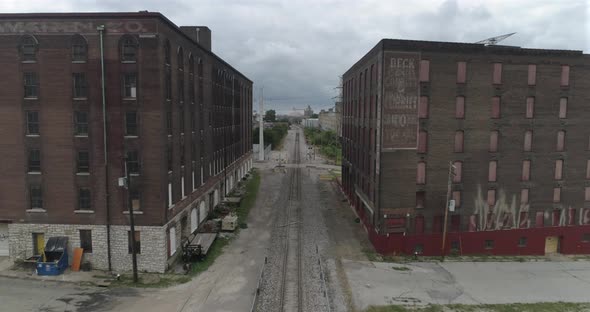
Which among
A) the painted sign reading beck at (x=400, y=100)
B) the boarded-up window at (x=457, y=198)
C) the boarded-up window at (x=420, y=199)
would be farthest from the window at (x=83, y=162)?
the boarded-up window at (x=457, y=198)

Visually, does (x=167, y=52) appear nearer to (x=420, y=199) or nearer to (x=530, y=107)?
(x=420, y=199)

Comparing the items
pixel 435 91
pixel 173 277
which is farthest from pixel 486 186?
pixel 173 277

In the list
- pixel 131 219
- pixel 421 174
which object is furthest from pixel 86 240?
pixel 421 174

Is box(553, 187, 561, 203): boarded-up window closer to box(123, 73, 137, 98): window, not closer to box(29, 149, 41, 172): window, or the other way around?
box(123, 73, 137, 98): window

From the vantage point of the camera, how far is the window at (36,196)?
28906mm

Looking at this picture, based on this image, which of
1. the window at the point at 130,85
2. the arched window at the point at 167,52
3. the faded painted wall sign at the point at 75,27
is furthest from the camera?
the arched window at the point at 167,52

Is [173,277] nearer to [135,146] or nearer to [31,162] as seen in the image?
[135,146]

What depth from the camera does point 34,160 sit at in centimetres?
2877

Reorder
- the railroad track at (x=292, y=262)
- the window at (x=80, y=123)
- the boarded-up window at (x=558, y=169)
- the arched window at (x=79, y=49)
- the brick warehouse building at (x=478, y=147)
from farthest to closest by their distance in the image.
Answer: the boarded-up window at (x=558, y=169)
the brick warehouse building at (x=478, y=147)
the window at (x=80, y=123)
the arched window at (x=79, y=49)
the railroad track at (x=292, y=262)

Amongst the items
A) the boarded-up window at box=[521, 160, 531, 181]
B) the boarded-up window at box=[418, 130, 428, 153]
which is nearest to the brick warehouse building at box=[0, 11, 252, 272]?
the boarded-up window at box=[418, 130, 428, 153]

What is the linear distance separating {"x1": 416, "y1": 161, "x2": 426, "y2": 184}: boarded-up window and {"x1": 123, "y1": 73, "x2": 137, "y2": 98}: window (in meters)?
22.5

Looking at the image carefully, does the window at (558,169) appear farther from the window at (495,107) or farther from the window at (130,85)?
the window at (130,85)

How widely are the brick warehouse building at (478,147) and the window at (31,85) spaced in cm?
2498

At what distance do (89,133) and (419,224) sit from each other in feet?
86.1
